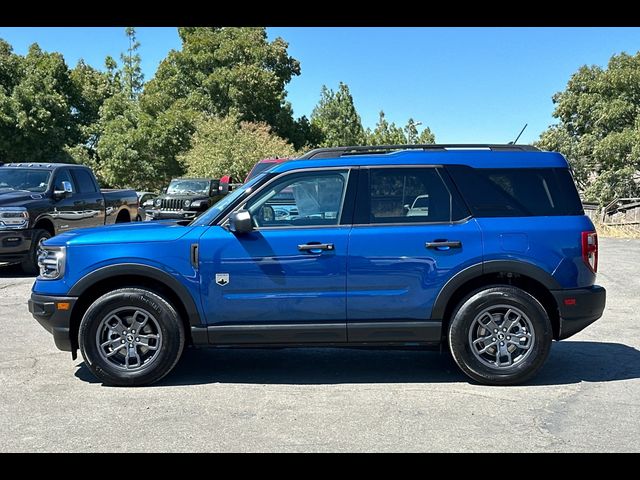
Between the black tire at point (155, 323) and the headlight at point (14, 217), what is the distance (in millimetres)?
6686

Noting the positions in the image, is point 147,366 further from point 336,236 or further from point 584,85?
point 584,85

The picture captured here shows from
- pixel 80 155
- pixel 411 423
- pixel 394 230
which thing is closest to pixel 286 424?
pixel 411 423

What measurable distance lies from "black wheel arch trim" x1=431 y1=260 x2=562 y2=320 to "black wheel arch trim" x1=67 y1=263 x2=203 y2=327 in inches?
79.4

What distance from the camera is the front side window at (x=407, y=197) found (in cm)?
565

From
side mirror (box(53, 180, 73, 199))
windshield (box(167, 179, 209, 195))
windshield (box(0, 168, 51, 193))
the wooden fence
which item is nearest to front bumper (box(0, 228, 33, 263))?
side mirror (box(53, 180, 73, 199))

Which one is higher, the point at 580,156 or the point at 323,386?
the point at 580,156

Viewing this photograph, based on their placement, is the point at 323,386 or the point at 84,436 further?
the point at 323,386

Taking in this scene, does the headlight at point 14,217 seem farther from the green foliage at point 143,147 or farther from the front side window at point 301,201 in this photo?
the green foliage at point 143,147

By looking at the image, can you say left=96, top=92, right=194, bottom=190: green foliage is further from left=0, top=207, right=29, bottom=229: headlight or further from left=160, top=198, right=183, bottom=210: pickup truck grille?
left=0, top=207, right=29, bottom=229: headlight

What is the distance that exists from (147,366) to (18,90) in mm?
38819

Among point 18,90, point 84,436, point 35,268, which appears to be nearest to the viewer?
point 84,436

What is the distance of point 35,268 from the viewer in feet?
39.7
